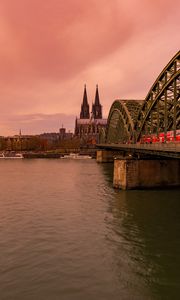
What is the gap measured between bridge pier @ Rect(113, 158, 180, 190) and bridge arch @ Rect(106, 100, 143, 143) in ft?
69.7

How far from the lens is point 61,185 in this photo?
5025cm

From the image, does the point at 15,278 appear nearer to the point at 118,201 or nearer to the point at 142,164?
the point at 118,201

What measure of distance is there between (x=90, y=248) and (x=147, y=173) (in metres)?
24.2

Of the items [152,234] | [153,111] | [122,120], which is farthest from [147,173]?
[122,120]

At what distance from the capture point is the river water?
48.2 ft

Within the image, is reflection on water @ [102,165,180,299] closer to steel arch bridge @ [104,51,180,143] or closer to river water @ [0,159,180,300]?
river water @ [0,159,180,300]

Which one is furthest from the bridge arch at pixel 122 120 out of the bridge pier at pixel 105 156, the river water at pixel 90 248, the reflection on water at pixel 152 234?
the river water at pixel 90 248

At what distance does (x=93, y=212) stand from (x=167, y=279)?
15.3 m

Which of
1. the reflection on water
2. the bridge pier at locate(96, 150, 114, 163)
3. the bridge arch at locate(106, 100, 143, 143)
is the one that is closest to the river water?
the reflection on water

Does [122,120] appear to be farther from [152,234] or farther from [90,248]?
[90,248]

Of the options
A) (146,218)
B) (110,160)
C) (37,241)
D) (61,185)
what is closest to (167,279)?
(37,241)

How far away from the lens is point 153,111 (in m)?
53.2

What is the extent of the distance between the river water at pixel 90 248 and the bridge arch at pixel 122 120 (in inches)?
1372

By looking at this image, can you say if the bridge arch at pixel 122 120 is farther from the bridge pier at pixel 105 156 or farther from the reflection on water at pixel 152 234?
the reflection on water at pixel 152 234
